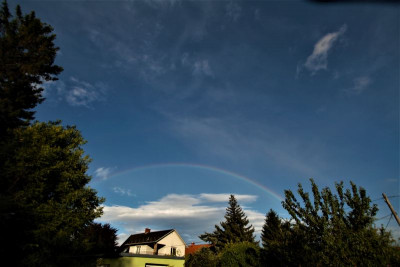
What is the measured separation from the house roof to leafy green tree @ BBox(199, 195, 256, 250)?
12.1m

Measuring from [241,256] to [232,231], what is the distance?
21.8 meters

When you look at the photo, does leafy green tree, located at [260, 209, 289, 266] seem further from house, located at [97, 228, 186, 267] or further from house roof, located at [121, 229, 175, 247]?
house roof, located at [121, 229, 175, 247]

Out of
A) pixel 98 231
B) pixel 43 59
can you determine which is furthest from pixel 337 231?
pixel 98 231

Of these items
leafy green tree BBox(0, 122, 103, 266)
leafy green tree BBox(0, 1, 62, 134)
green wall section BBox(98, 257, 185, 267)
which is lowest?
green wall section BBox(98, 257, 185, 267)

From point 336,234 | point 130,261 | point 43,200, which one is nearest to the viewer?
point 336,234

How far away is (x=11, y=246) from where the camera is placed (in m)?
11.2

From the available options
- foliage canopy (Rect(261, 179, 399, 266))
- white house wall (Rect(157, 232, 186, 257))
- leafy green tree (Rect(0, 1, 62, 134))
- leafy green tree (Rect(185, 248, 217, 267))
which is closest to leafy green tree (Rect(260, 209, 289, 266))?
foliage canopy (Rect(261, 179, 399, 266))

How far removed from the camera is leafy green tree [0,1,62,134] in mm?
16359

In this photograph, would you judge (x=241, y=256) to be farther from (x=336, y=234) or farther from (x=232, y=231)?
(x=232, y=231)

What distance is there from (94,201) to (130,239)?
48829mm

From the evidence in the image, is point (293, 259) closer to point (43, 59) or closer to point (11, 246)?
point (11, 246)

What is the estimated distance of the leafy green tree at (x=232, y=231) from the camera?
3831cm

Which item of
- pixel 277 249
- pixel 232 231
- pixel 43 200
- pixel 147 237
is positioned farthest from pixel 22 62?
pixel 147 237

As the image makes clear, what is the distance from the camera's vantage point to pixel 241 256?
18.6 meters
